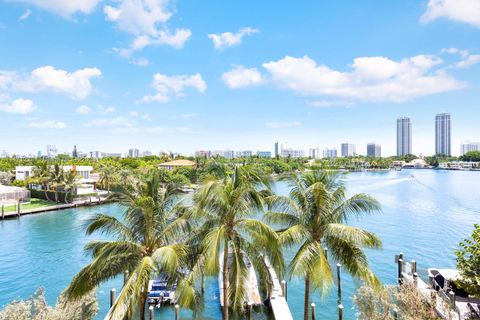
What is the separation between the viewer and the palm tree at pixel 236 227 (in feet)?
31.6

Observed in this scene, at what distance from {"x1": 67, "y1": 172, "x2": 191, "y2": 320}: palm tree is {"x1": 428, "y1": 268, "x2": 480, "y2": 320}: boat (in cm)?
1100

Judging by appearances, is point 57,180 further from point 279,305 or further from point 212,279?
point 279,305

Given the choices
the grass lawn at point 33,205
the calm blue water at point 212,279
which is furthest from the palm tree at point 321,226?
the grass lawn at point 33,205

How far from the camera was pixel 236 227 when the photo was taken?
10164mm

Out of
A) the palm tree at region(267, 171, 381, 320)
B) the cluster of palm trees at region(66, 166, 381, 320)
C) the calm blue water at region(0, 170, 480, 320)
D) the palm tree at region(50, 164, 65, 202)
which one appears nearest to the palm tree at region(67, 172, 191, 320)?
the cluster of palm trees at region(66, 166, 381, 320)

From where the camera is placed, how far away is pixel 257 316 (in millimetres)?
16922

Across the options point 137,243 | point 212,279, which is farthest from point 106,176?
point 137,243

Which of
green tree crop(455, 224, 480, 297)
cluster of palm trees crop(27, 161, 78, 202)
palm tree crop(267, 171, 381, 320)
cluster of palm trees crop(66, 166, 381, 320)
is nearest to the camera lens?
cluster of palm trees crop(66, 166, 381, 320)

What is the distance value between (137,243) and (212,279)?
1298 centimetres

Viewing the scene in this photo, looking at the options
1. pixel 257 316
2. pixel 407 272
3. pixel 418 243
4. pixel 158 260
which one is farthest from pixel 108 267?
pixel 418 243

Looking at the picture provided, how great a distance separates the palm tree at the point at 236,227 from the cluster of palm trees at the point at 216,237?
30 millimetres

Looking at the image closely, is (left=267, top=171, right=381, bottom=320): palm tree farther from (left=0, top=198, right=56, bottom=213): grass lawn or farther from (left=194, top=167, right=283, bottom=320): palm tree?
(left=0, top=198, right=56, bottom=213): grass lawn

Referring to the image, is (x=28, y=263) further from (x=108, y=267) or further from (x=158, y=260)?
(x=158, y=260)

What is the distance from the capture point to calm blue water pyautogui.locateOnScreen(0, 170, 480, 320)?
64.9 feet
